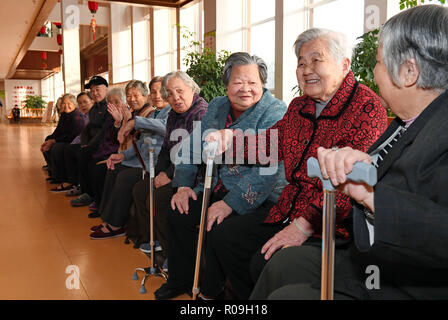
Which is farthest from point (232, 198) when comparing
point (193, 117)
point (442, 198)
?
point (442, 198)

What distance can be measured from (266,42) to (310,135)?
5.55 metres

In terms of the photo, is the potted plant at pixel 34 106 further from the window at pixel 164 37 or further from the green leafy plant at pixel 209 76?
the green leafy plant at pixel 209 76

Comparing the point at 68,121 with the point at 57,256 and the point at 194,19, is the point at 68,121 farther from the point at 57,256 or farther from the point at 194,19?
the point at 194,19

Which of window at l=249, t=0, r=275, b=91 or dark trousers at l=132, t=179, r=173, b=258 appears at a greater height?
window at l=249, t=0, r=275, b=91

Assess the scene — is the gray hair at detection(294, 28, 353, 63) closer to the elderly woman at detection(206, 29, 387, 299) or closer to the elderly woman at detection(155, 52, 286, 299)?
the elderly woman at detection(206, 29, 387, 299)

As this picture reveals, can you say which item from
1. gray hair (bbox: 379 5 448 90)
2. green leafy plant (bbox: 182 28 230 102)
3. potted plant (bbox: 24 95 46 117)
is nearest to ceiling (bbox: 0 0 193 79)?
green leafy plant (bbox: 182 28 230 102)

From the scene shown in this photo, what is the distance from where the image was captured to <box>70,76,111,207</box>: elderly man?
167 inches

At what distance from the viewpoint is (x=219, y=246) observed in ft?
5.89

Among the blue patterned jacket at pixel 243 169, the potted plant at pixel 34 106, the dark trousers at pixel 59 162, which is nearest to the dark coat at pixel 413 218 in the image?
the blue patterned jacket at pixel 243 169

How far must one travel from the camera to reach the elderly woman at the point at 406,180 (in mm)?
918

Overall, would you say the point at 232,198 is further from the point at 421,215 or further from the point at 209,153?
the point at 421,215

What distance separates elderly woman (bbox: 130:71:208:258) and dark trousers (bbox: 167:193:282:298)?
44 centimetres
